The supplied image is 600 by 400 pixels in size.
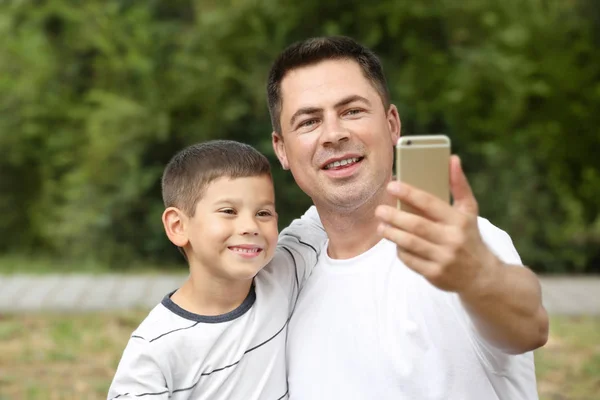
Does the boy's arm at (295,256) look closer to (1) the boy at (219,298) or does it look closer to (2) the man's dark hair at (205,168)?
(1) the boy at (219,298)

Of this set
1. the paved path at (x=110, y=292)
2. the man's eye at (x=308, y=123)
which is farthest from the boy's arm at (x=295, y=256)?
the paved path at (x=110, y=292)

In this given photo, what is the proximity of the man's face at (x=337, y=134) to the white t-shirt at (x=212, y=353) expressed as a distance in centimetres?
33

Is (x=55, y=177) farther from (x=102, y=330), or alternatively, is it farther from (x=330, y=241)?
(x=330, y=241)

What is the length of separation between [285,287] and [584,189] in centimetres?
689

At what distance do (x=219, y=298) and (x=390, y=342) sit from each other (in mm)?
497

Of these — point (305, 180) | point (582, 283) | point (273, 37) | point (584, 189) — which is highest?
point (273, 37)

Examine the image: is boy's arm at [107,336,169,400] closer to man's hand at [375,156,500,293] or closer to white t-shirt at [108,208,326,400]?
white t-shirt at [108,208,326,400]

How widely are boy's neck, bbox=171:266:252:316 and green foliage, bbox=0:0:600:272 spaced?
626 cm

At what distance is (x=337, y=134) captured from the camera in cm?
234

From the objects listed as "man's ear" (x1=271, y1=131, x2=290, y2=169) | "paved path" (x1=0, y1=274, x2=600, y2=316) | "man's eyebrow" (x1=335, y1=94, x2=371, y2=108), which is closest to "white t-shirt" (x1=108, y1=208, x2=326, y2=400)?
"man's ear" (x1=271, y1=131, x2=290, y2=169)

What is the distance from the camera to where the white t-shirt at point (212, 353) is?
7.18 feet

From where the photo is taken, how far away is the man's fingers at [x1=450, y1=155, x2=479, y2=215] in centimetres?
155

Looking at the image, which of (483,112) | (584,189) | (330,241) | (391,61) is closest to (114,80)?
(391,61)

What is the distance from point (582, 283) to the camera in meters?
8.58
